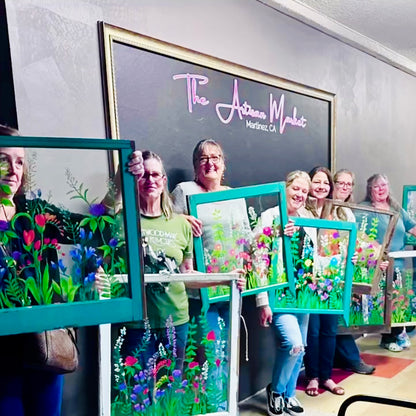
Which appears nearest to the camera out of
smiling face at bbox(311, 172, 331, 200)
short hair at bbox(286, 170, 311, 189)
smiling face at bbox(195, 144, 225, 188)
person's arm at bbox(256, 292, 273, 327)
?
smiling face at bbox(195, 144, 225, 188)

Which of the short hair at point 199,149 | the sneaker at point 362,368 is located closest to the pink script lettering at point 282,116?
the short hair at point 199,149

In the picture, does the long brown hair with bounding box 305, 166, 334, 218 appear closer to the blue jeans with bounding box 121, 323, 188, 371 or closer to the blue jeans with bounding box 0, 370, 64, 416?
the blue jeans with bounding box 121, 323, 188, 371

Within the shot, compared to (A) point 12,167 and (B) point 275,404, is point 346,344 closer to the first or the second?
(B) point 275,404

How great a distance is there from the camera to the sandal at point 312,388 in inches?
126

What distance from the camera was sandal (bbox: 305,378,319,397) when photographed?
3.21 m

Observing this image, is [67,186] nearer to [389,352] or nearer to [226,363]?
[226,363]

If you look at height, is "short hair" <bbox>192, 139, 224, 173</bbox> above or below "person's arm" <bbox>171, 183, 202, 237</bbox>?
above

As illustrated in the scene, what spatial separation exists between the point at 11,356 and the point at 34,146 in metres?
0.68

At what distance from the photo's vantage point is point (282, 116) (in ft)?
11.1

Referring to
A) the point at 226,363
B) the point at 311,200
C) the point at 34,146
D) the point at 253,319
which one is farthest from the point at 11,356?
the point at 311,200

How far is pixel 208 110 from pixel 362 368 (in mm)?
2190

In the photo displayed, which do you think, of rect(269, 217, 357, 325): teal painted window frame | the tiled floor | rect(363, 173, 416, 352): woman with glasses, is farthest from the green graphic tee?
rect(363, 173, 416, 352): woman with glasses

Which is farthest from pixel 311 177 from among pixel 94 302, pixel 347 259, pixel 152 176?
pixel 94 302

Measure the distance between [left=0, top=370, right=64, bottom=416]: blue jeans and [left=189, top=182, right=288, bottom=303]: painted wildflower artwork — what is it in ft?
2.95
